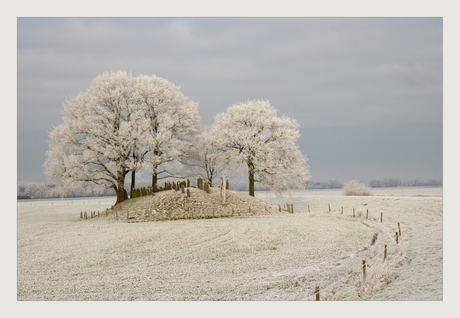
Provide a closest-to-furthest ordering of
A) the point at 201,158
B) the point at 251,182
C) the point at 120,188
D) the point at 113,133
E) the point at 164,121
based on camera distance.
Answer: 1. the point at 113,133
2. the point at 120,188
3. the point at 164,121
4. the point at 251,182
5. the point at 201,158

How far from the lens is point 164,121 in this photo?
26188mm

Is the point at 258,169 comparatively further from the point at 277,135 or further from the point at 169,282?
the point at 169,282

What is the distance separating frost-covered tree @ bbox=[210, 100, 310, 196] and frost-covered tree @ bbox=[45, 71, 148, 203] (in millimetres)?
7544

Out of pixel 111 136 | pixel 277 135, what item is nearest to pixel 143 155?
pixel 111 136

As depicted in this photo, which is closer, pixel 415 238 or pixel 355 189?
pixel 415 238

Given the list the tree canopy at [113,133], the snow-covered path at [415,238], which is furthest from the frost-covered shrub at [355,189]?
the tree canopy at [113,133]

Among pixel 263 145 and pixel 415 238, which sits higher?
pixel 263 145

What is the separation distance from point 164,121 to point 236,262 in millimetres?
18387

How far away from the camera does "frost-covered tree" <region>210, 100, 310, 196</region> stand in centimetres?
2758

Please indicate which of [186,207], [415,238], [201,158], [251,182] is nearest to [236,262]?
[415,238]

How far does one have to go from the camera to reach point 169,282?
26.4 feet

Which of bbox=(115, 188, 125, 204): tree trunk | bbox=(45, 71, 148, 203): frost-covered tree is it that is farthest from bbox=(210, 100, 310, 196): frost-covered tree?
bbox=(115, 188, 125, 204): tree trunk

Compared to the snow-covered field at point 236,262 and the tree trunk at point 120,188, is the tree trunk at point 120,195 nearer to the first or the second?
the tree trunk at point 120,188

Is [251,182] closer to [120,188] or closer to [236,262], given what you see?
[120,188]
